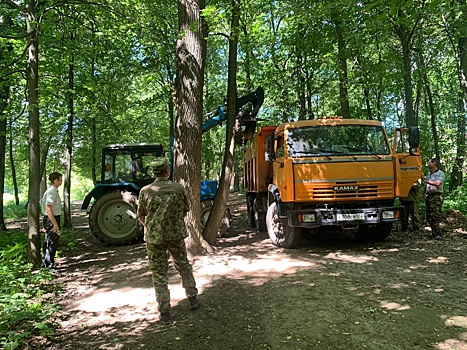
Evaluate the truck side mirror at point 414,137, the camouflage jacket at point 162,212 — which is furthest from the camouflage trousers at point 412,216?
the camouflage jacket at point 162,212

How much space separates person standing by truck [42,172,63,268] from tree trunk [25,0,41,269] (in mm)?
148

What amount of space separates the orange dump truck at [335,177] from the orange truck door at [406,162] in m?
0.03

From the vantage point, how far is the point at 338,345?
333cm

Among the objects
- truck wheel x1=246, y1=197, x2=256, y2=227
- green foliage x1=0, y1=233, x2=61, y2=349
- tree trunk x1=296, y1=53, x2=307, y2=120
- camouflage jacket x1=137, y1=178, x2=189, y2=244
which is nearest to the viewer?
green foliage x1=0, y1=233, x2=61, y2=349

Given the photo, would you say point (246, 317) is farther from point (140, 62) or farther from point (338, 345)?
point (140, 62)

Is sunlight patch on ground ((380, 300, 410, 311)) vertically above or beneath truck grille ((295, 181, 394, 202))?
beneath

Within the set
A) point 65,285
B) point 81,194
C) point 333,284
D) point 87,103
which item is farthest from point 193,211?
point 81,194

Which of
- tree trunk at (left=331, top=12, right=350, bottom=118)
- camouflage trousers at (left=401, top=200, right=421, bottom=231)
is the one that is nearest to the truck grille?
camouflage trousers at (left=401, top=200, right=421, bottom=231)

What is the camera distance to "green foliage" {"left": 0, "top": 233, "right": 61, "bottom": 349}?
12.7 feet

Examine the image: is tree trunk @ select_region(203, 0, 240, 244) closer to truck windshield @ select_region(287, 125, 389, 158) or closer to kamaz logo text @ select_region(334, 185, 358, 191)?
truck windshield @ select_region(287, 125, 389, 158)

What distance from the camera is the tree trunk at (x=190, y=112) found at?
6938 millimetres

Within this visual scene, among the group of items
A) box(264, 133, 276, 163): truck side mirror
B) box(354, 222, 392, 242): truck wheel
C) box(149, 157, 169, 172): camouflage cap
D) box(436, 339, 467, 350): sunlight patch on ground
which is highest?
box(264, 133, 276, 163): truck side mirror

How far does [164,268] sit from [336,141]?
483 cm

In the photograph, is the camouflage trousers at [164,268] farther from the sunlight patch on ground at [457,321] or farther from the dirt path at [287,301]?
the sunlight patch on ground at [457,321]
